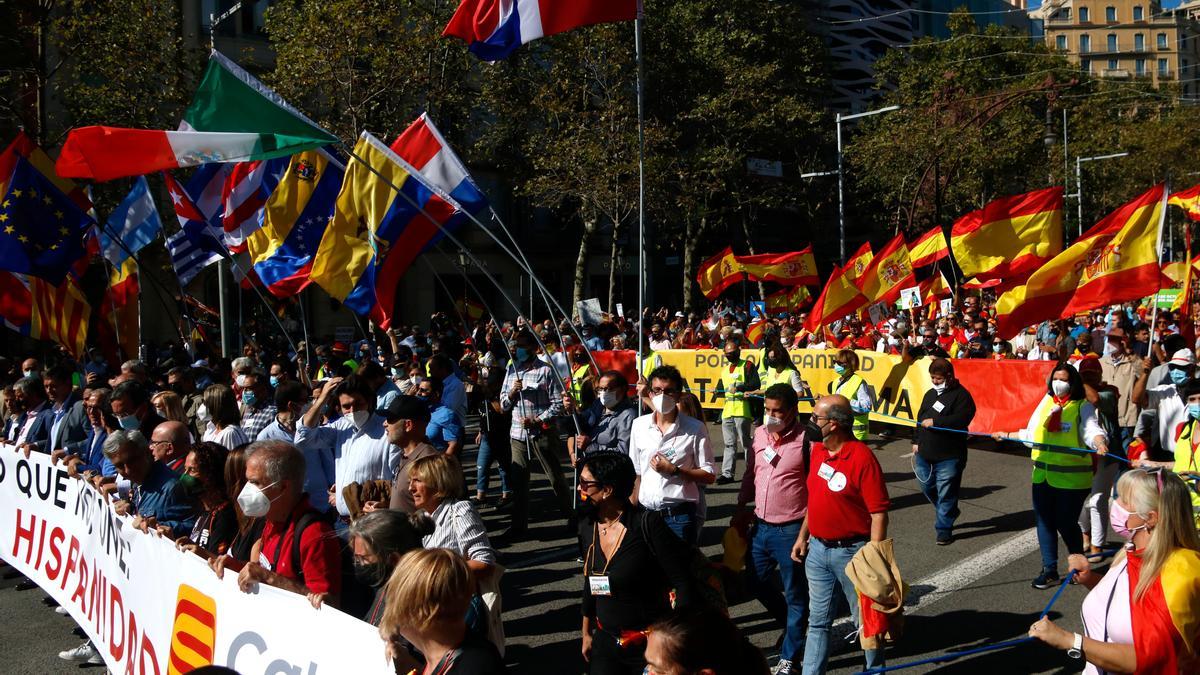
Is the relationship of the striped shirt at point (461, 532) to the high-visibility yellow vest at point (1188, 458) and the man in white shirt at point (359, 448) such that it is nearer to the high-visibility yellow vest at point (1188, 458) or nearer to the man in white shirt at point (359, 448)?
the man in white shirt at point (359, 448)

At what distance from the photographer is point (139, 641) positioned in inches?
208

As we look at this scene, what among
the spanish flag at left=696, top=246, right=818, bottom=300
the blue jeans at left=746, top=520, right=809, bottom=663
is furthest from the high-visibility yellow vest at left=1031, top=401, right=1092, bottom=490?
the spanish flag at left=696, top=246, right=818, bottom=300

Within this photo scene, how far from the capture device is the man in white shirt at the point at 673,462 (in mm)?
6199

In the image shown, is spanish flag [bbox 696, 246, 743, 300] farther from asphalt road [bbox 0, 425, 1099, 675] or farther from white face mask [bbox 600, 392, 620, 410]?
white face mask [bbox 600, 392, 620, 410]

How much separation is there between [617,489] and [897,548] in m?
4.96

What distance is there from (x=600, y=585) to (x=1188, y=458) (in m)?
3.72

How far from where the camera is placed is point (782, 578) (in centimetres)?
584

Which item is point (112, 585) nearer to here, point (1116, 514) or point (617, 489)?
point (617, 489)

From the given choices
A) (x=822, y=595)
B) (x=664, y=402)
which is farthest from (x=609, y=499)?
(x=664, y=402)

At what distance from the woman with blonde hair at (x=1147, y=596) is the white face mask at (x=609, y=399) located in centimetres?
436

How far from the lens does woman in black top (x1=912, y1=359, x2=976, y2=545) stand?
8812 mm

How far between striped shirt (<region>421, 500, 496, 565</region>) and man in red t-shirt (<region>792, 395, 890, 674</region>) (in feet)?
6.20

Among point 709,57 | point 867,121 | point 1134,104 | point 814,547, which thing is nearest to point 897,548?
point 814,547

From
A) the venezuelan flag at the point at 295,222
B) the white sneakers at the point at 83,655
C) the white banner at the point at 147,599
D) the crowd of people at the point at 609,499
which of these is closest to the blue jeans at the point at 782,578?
the crowd of people at the point at 609,499
